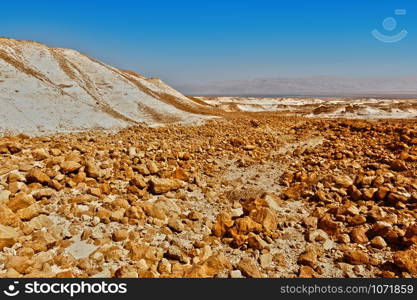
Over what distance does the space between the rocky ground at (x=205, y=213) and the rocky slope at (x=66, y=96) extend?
844 centimetres

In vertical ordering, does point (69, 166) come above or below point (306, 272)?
above

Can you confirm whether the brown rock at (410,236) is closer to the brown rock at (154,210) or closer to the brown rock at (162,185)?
the brown rock at (154,210)

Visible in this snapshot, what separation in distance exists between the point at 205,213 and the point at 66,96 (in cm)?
1906

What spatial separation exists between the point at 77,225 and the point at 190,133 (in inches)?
379

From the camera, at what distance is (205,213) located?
270 inches

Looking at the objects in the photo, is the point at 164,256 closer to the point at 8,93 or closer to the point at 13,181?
the point at 13,181

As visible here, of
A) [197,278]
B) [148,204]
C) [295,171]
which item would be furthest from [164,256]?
[295,171]

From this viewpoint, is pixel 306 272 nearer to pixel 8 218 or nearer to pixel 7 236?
pixel 7 236

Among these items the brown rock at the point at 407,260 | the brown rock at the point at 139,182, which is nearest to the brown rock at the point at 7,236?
the brown rock at the point at 139,182

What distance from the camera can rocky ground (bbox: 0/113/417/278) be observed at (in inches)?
187

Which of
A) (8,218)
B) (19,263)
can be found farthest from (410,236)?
(8,218)

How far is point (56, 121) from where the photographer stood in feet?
55.8

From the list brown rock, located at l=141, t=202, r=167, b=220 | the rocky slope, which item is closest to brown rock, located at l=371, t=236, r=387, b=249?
brown rock, located at l=141, t=202, r=167, b=220

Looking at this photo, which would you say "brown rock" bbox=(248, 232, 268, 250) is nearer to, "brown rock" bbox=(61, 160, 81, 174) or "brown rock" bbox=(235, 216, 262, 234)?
"brown rock" bbox=(235, 216, 262, 234)
